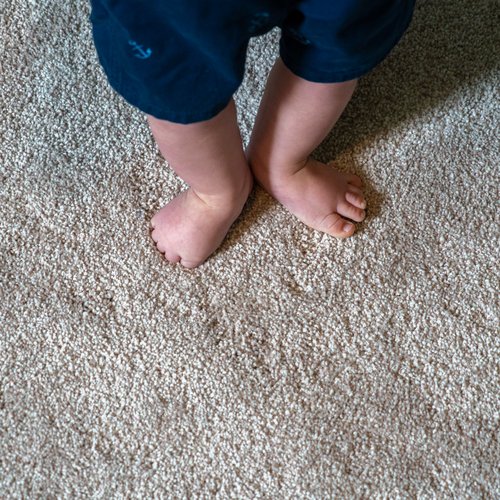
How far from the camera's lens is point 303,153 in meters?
0.73

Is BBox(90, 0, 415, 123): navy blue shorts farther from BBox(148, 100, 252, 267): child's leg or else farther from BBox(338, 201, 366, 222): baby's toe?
BBox(338, 201, 366, 222): baby's toe

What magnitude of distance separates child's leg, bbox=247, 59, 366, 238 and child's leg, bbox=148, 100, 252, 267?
36 millimetres

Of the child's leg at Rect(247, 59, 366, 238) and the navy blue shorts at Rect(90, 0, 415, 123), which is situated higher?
the navy blue shorts at Rect(90, 0, 415, 123)

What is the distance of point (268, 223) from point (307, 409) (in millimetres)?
225

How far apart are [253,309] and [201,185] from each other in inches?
6.4

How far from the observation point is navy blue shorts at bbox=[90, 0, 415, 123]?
467 mm

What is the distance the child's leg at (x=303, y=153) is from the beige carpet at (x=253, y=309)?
3 cm

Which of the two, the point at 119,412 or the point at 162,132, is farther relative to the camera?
the point at 119,412

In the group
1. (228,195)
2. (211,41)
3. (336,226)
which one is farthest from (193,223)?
(211,41)

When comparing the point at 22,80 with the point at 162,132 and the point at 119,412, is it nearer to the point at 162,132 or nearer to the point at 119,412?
the point at 162,132

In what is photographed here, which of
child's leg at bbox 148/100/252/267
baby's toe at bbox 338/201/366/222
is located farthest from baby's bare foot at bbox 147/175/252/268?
baby's toe at bbox 338/201/366/222

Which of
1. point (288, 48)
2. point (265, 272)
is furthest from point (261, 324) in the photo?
point (288, 48)

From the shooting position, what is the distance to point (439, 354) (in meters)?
0.74

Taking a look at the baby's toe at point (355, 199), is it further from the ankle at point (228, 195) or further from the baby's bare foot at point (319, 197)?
the ankle at point (228, 195)
